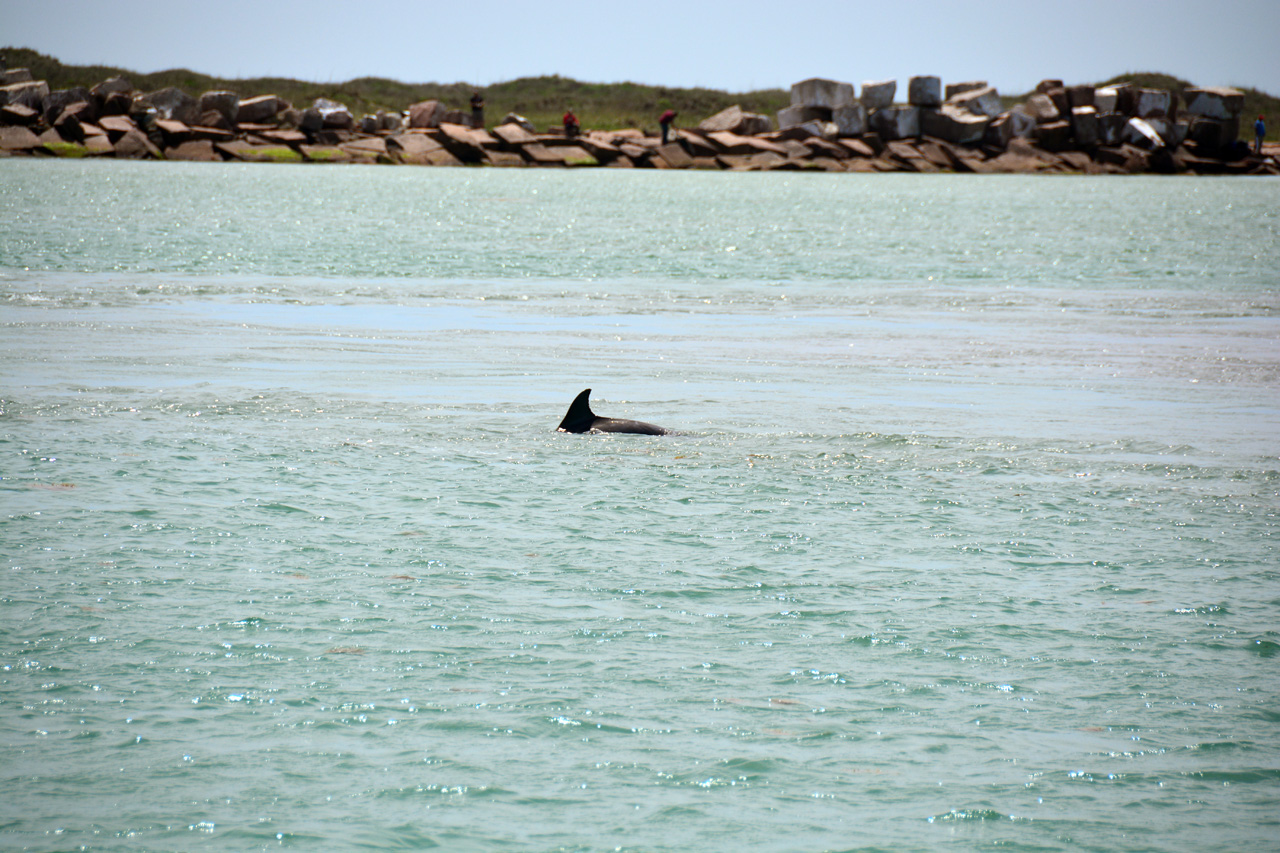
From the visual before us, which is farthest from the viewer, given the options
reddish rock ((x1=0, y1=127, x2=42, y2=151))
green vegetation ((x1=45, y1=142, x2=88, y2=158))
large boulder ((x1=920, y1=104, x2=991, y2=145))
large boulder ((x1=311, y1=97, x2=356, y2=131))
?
large boulder ((x1=920, y1=104, x2=991, y2=145))

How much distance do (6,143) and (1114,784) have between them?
3573 inches

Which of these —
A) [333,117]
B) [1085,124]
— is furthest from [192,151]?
[1085,124]

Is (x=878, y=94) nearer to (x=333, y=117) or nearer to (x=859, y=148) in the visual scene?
(x=859, y=148)

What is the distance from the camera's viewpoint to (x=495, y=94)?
130m

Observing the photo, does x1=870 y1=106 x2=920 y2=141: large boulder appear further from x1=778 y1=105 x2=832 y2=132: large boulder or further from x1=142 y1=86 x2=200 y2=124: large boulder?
x1=142 y1=86 x2=200 y2=124: large boulder

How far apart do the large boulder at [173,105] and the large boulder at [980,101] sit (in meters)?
Result: 52.7

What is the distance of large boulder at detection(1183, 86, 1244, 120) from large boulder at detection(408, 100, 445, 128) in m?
55.4

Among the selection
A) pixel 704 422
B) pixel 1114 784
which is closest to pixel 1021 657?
pixel 1114 784

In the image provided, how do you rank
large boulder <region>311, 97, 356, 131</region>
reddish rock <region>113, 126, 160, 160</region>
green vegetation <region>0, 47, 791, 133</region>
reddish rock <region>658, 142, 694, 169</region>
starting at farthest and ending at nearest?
green vegetation <region>0, 47, 791, 133</region> < reddish rock <region>658, 142, 694, 169</region> < large boulder <region>311, 97, 356, 131</region> < reddish rock <region>113, 126, 160, 160</region>

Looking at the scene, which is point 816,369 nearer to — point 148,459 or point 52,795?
point 148,459

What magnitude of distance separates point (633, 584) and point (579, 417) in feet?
13.3

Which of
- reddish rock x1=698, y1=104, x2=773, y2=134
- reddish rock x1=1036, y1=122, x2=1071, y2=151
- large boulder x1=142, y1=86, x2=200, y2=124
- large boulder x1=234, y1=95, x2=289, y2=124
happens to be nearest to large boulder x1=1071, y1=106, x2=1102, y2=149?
reddish rock x1=1036, y1=122, x2=1071, y2=151

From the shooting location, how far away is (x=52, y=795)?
4953 mm

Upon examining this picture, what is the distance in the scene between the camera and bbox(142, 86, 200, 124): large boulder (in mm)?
90062
